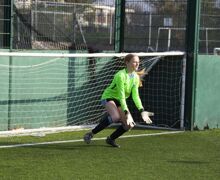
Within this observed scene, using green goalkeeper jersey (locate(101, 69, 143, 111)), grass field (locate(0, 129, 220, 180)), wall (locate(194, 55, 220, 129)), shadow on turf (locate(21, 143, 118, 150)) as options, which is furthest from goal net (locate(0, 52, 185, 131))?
shadow on turf (locate(21, 143, 118, 150))

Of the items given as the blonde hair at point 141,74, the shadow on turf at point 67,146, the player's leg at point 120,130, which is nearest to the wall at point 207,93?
the blonde hair at point 141,74

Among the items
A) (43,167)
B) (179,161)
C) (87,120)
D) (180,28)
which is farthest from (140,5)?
(43,167)

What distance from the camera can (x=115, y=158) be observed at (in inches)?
358

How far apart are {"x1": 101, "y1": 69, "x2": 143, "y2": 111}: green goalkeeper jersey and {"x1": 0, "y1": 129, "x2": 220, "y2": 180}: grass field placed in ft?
2.68

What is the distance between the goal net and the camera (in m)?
11.6

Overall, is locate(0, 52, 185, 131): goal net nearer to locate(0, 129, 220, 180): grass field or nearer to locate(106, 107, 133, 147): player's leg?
locate(0, 129, 220, 180): grass field

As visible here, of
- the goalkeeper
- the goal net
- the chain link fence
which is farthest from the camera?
the chain link fence

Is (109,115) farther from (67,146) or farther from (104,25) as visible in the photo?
(104,25)

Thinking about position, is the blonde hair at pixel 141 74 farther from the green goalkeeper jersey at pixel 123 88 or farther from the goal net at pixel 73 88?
the green goalkeeper jersey at pixel 123 88

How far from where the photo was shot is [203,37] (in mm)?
A: 12656

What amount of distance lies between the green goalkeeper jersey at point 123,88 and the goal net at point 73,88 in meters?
1.38

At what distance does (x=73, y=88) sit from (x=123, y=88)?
279 cm

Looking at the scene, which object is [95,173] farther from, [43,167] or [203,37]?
[203,37]

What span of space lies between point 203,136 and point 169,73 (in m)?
1.78
